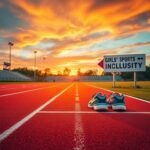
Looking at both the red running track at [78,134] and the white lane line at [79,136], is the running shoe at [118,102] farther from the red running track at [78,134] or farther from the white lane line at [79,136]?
the white lane line at [79,136]

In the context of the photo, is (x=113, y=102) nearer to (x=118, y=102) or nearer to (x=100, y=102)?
(x=118, y=102)

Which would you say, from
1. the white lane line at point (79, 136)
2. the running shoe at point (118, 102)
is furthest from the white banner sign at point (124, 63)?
the white lane line at point (79, 136)

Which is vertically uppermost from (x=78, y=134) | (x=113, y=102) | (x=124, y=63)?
(x=124, y=63)

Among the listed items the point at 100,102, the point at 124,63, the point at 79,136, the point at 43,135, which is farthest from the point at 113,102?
the point at 124,63

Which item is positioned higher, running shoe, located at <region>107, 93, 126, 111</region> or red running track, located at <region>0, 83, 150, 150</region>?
running shoe, located at <region>107, 93, 126, 111</region>

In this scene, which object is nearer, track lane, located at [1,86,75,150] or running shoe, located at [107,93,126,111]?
track lane, located at [1,86,75,150]

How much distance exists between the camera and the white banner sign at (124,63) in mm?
36312

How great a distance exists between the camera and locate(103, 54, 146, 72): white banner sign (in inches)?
1430

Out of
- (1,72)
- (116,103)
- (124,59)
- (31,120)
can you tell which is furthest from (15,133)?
(1,72)

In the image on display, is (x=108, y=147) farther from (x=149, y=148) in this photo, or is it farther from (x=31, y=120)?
(x=31, y=120)

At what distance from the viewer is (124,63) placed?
37.1 metres

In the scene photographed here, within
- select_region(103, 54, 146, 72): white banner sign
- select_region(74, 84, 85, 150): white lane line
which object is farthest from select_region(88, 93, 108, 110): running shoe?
select_region(103, 54, 146, 72): white banner sign

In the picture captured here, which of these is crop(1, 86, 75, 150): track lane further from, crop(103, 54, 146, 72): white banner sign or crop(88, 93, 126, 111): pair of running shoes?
crop(103, 54, 146, 72): white banner sign

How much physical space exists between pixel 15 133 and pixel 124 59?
33105mm
